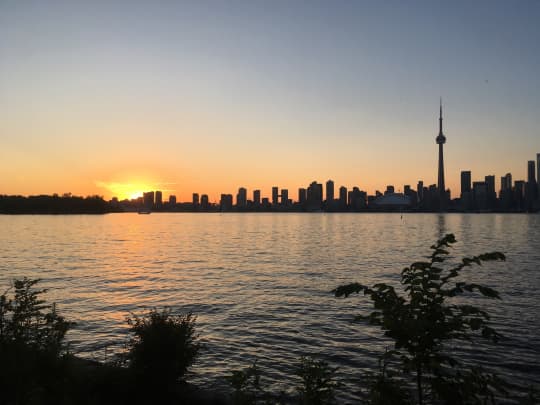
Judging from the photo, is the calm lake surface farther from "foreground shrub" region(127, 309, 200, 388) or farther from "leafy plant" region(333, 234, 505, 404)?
"leafy plant" region(333, 234, 505, 404)

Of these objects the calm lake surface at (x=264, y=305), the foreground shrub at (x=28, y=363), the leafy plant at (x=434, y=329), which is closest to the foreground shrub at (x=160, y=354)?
the foreground shrub at (x=28, y=363)

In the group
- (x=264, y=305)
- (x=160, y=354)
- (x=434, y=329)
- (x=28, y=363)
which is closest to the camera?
(x=434, y=329)

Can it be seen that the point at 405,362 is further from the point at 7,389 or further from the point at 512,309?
the point at 512,309

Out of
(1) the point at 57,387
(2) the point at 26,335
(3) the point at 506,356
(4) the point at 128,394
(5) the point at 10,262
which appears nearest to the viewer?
(1) the point at 57,387

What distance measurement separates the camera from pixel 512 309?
2855 cm

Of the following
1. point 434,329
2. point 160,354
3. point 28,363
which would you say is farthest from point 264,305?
point 434,329

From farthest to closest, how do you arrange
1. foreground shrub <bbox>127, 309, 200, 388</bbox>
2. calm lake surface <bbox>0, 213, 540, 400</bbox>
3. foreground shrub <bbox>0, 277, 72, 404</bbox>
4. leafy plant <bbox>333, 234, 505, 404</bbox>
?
calm lake surface <bbox>0, 213, 540, 400</bbox> → foreground shrub <bbox>127, 309, 200, 388</bbox> → foreground shrub <bbox>0, 277, 72, 404</bbox> → leafy plant <bbox>333, 234, 505, 404</bbox>

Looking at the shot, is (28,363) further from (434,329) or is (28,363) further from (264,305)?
(264,305)

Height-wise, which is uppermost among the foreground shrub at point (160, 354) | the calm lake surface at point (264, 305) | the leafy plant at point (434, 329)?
the leafy plant at point (434, 329)

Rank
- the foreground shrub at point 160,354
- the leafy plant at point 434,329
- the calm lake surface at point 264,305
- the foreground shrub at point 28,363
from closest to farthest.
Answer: the leafy plant at point 434,329
the foreground shrub at point 28,363
the foreground shrub at point 160,354
the calm lake surface at point 264,305

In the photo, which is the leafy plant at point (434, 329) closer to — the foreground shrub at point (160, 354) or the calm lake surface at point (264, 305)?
the foreground shrub at point (160, 354)

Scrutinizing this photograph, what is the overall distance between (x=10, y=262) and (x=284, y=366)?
1967 inches

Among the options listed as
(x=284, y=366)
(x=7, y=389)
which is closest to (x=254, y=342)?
(x=284, y=366)

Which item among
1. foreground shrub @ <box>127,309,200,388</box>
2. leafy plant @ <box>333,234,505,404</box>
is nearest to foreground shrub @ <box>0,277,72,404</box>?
foreground shrub @ <box>127,309,200,388</box>
